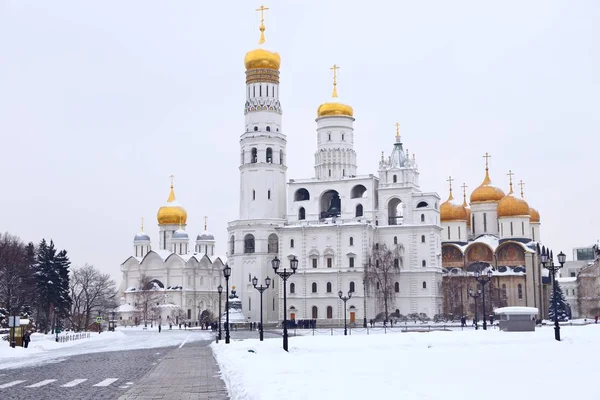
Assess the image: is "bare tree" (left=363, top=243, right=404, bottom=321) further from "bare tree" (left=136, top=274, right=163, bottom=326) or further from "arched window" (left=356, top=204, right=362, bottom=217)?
"bare tree" (left=136, top=274, right=163, bottom=326)

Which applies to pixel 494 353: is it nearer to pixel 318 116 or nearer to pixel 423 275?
pixel 423 275

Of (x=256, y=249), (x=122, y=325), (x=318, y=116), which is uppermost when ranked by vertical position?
(x=318, y=116)

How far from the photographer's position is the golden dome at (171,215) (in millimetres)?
114250

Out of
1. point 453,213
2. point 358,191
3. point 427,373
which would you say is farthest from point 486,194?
point 427,373

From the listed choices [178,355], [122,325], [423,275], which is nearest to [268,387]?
[178,355]

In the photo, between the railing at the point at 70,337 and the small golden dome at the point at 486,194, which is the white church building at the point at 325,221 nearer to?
the small golden dome at the point at 486,194

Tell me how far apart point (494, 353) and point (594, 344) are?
6088 mm

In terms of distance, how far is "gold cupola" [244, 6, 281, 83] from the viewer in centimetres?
8175

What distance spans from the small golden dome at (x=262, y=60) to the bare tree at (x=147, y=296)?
3278 cm

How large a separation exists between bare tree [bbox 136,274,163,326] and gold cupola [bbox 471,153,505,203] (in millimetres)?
39397

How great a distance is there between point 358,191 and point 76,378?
62.2 metres

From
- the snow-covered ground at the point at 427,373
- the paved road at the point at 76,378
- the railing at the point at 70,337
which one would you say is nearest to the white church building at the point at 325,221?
the railing at the point at 70,337

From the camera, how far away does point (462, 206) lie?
93.4 metres

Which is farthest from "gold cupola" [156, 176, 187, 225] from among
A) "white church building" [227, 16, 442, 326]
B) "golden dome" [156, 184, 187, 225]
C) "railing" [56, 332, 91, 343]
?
"railing" [56, 332, 91, 343]
